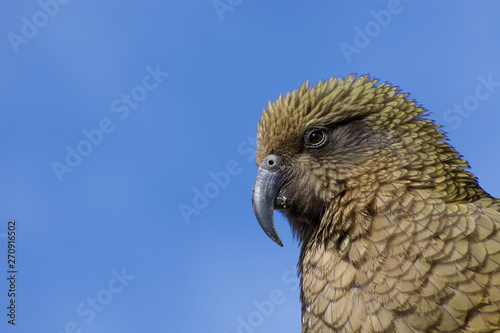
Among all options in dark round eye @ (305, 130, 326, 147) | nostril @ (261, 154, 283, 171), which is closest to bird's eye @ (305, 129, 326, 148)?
dark round eye @ (305, 130, 326, 147)

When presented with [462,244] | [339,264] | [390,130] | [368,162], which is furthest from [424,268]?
[390,130]

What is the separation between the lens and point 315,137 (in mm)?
3730

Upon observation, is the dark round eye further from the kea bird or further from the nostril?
the nostril

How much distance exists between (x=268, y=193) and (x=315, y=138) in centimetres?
55

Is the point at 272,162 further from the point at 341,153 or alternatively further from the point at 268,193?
the point at 341,153

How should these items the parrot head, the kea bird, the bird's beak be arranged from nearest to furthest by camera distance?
the kea bird < the parrot head < the bird's beak

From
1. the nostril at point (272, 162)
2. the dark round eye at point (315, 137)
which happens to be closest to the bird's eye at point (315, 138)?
the dark round eye at point (315, 137)

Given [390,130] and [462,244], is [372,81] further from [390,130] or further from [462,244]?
[462,244]

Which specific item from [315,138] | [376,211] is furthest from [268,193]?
[376,211]

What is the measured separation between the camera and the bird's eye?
3707mm

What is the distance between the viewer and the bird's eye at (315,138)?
12.2ft

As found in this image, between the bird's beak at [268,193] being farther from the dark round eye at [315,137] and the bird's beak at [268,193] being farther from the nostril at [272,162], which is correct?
the dark round eye at [315,137]

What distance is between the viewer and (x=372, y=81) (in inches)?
155

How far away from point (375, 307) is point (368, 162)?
98cm
